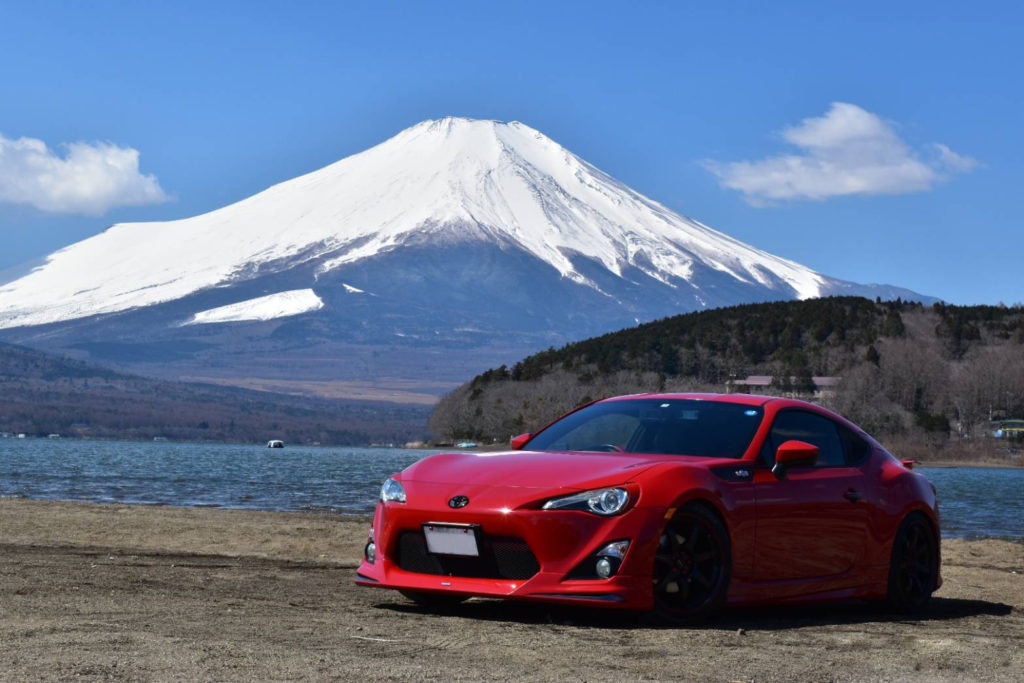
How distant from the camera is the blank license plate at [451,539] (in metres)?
9.96

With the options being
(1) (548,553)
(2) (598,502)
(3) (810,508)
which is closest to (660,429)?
(3) (810,508)

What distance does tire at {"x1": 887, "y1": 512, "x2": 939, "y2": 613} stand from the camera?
38.7 feet

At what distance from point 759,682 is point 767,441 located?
3.24 metres

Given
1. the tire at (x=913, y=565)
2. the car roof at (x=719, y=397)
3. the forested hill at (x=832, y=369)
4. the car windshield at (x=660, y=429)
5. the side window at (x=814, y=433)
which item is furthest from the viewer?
the forested hill at (x=832, y=369)

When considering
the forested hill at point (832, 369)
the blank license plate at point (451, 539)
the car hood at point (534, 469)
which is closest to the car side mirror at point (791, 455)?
the car hood at point (534, 469)

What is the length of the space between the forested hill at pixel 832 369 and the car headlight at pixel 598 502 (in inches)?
5838

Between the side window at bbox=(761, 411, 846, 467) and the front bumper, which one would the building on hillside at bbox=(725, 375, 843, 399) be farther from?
the front bumper

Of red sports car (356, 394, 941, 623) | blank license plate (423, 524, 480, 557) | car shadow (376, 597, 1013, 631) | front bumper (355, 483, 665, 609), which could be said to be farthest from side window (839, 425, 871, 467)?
blank license plate (423, 524, 480, 557)

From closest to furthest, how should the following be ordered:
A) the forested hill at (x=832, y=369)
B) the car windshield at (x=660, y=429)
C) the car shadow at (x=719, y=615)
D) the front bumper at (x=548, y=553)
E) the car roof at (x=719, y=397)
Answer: the front bumper at (x=548, y=553) → the car shadow at (x=719, y=615) → the car windshield at (x=660, y=429) → the car roof at (x=719, y=397) → the forested hill at (x=832, y=369)

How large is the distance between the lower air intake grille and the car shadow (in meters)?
0.36

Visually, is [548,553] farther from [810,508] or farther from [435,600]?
[810,508]

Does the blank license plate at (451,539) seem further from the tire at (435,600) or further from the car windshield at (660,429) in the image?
the car windshield at (660,429)

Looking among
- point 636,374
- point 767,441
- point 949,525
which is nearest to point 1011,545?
point 949,525

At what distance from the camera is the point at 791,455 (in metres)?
10.7
